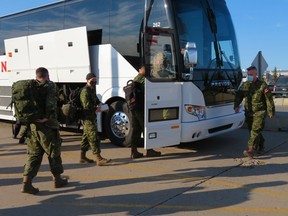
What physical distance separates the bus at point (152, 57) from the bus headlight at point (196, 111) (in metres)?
0.02

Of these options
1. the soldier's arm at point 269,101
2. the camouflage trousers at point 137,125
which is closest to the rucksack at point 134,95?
the camouflage trousers at point 137,125

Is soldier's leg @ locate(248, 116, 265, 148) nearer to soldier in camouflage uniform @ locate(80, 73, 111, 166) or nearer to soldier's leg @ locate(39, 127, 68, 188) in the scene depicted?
soldier in camouflage uniform @ locate(80, 73, 111, 166)

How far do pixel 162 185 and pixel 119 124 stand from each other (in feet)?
9.36

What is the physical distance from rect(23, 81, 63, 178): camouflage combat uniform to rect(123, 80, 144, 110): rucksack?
1.99 m

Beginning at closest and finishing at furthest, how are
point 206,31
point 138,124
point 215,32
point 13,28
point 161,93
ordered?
point 161,93 → point 138,124 → point 206,31 → point 215,32 → point 13,28

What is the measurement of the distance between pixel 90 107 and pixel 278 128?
6628mm

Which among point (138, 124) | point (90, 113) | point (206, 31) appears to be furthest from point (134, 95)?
point (206, 31)

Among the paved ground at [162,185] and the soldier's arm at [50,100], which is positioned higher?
the soldier's arm at [50,100]

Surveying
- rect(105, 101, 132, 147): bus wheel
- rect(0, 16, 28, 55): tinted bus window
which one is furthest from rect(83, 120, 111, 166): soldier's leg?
rect(0, 16, 28, 55): tinted bus window

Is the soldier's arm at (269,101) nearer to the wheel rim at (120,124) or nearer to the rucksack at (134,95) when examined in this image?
the rucksack at (134,95)

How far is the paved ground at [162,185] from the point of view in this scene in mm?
4754

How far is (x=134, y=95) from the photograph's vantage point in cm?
704

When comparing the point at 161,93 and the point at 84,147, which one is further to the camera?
the point at 84,147

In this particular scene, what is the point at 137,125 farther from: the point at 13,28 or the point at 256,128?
the point at 13,28
